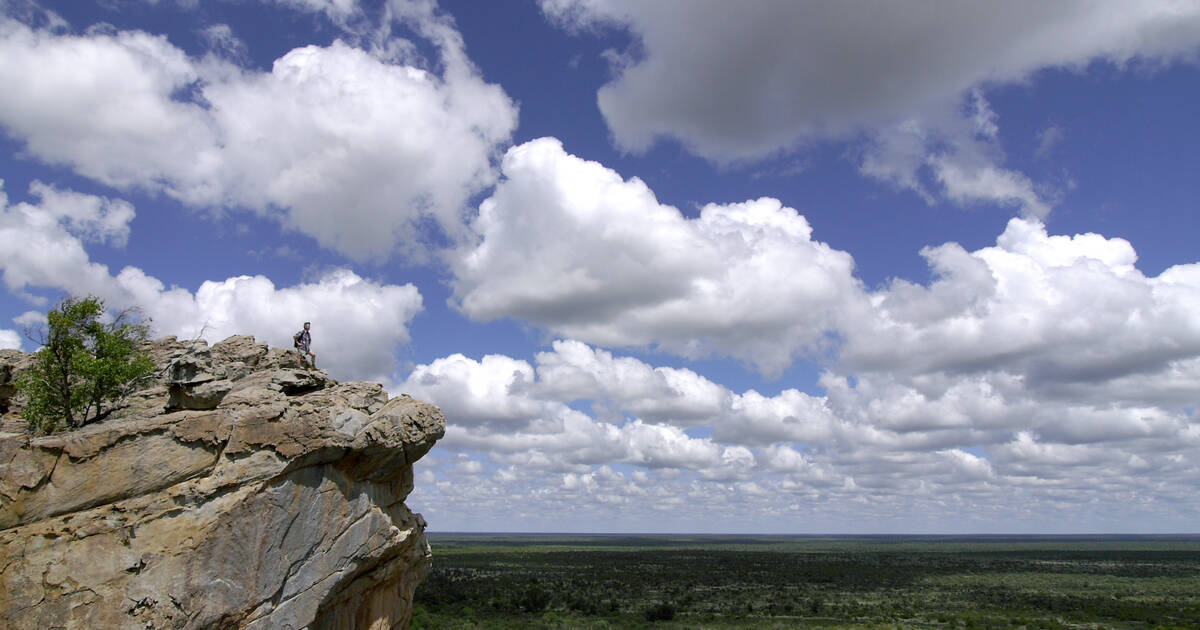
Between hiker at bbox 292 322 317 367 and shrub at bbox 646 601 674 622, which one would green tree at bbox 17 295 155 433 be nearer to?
hiker at bbox 292 322 317 367

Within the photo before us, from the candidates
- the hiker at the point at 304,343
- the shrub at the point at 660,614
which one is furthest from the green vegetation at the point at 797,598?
the hiker at the point at 304,343

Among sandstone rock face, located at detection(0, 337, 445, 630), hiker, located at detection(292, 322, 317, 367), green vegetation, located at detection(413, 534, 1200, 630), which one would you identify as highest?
hiker, located at detection(292, 322, 317, 367)

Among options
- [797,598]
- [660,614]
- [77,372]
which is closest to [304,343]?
[77,372]

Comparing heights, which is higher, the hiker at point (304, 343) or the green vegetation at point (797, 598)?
the hiker at point (304, 343)

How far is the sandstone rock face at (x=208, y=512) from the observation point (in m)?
16.0

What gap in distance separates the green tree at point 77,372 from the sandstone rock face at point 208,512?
901 millimetres

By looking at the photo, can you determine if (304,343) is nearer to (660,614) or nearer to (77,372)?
(77,372)

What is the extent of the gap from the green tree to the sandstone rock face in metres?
0.90

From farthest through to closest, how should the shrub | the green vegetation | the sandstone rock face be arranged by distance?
the shrub, the green vegetation, the sandstone rock face

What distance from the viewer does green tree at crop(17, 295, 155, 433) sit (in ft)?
64.2

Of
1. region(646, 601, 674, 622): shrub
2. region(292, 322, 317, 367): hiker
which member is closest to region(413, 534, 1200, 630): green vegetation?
region(646, 601, 674, 622): shrub

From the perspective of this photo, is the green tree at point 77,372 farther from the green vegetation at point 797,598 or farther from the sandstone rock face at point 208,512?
the green vegetation at point 797,598

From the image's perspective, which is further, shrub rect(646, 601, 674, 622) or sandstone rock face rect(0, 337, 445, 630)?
shrub rect(646, 601, 674, 622)

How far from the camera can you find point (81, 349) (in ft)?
66.7
